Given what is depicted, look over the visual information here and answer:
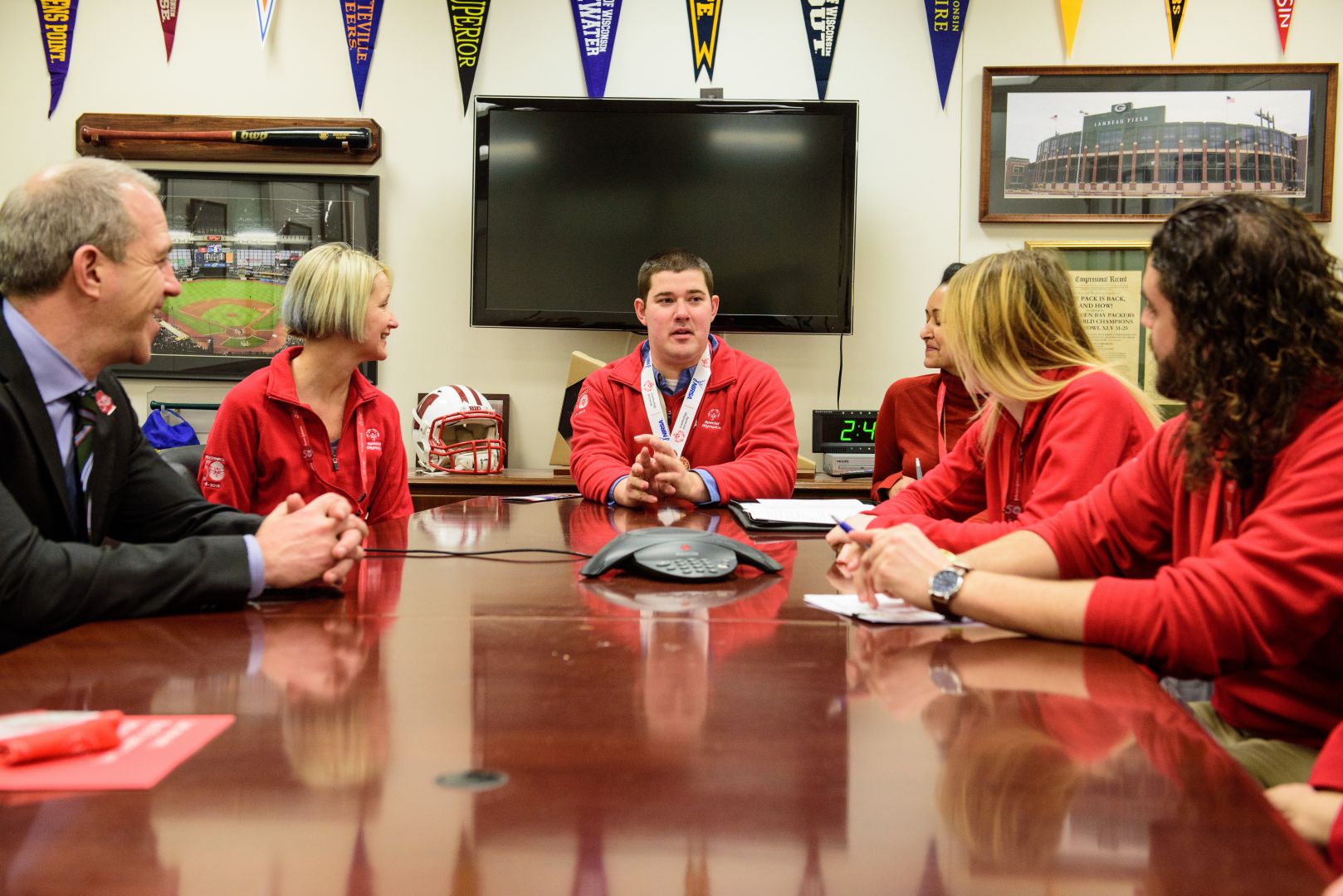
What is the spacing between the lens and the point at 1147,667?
1.25 m

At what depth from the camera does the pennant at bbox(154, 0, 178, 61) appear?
4.29 metres

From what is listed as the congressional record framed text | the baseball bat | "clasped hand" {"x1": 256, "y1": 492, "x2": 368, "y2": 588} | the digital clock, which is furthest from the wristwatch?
the baseball bat

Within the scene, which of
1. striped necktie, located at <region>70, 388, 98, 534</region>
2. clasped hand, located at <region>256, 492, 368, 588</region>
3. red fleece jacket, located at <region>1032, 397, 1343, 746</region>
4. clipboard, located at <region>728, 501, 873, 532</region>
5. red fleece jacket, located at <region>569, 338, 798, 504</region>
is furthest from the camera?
red fleece jacket, located at <region>569, 338, 798, 504</region>

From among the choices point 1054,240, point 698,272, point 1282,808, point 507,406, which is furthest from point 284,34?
point 1282,808

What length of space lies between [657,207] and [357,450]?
198cm

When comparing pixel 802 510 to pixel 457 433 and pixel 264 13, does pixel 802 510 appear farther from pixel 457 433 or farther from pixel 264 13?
→ pixel 264 13

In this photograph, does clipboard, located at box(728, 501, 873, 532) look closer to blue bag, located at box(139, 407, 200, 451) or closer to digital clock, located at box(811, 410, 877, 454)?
digital clock, located at box(811, 410, 877, 454)

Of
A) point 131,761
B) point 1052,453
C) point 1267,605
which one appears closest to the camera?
point 131,761

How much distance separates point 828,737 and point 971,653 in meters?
0.34

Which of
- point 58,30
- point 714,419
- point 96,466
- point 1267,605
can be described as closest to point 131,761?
point 96,466

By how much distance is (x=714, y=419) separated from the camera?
313 cm

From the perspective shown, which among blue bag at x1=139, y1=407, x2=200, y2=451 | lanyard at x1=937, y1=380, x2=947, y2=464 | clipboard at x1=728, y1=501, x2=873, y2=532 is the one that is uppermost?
lanyard at x1=937, y1=380, x2=947, y2=464

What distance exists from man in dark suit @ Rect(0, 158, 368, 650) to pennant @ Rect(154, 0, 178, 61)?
3032mm

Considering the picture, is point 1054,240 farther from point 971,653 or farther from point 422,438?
point 971,653
